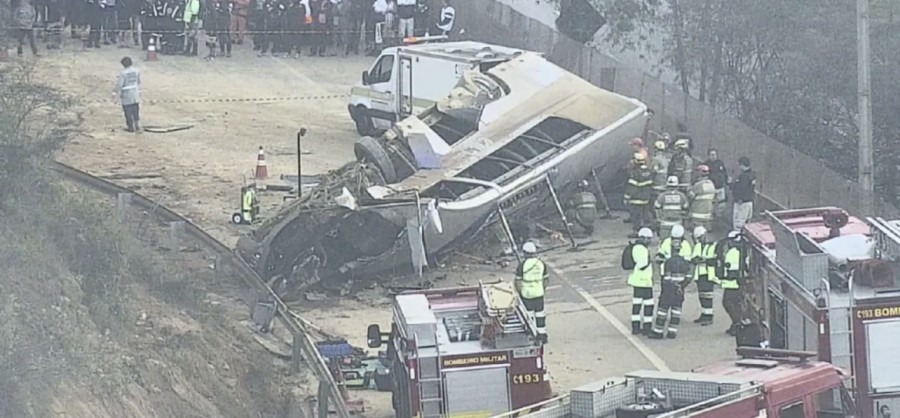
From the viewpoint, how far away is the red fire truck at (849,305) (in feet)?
43.5

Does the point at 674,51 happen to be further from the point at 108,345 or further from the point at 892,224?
the point at 108,345

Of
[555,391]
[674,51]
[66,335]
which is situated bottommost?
[555,391]

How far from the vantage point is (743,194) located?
74.8ft

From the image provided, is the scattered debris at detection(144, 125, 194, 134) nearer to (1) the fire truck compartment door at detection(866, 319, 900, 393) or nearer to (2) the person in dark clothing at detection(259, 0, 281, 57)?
(2) the person in dark clothing at detection(259, 0, 281, 57)

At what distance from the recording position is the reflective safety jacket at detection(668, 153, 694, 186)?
914 inches

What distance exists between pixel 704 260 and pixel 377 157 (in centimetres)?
533

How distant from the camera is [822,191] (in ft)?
76.4

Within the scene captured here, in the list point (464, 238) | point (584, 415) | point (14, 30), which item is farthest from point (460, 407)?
point (14, 30)

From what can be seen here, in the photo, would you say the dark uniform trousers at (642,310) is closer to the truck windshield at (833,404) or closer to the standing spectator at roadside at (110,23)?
the truck windshield at (833,404)

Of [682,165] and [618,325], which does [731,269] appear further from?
[682,165]

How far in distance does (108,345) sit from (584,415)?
14.2ft

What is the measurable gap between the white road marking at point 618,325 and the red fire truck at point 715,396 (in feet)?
16.6

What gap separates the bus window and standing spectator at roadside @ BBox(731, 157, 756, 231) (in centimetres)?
1074

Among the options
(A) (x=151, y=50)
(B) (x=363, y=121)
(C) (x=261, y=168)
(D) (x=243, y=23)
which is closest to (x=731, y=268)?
(C) (x=261, y=168)
